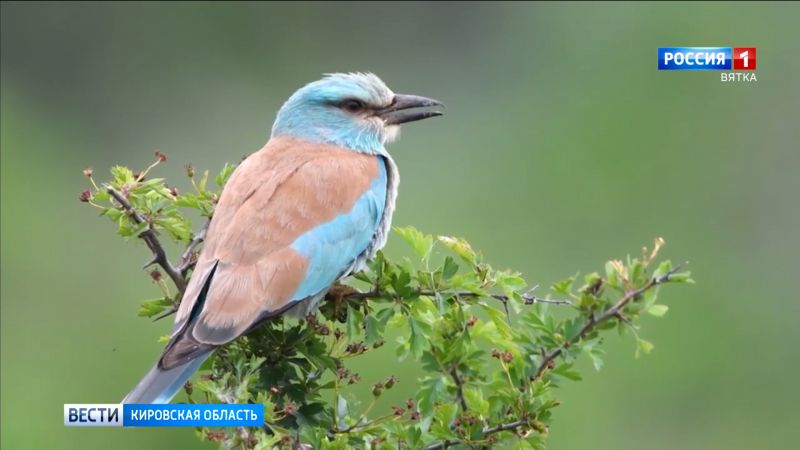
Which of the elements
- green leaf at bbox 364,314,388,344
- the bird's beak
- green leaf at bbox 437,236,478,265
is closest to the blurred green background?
the bird's beak

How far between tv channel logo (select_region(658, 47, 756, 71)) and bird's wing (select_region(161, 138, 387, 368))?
11.8ft

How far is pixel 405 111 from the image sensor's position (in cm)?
533

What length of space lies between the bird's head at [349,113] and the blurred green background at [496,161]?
2.74m

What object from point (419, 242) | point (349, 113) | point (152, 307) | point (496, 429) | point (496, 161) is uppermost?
point (496, 161)

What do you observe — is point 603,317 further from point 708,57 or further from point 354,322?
point 708,57

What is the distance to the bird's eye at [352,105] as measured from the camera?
5.24 metres

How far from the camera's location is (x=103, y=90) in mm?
12164

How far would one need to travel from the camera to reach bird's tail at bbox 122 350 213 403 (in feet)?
13.4

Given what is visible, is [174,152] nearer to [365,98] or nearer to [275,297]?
[365,98]

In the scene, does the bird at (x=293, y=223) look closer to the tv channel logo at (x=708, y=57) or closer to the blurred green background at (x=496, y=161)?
the blurred green background at (x=496, y=161)

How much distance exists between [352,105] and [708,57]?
3.58 metres

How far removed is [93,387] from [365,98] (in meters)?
3.62

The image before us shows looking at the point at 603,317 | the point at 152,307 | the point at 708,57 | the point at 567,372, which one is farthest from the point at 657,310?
the point at 708,57

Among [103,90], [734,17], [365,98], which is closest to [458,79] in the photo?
[734,17]
